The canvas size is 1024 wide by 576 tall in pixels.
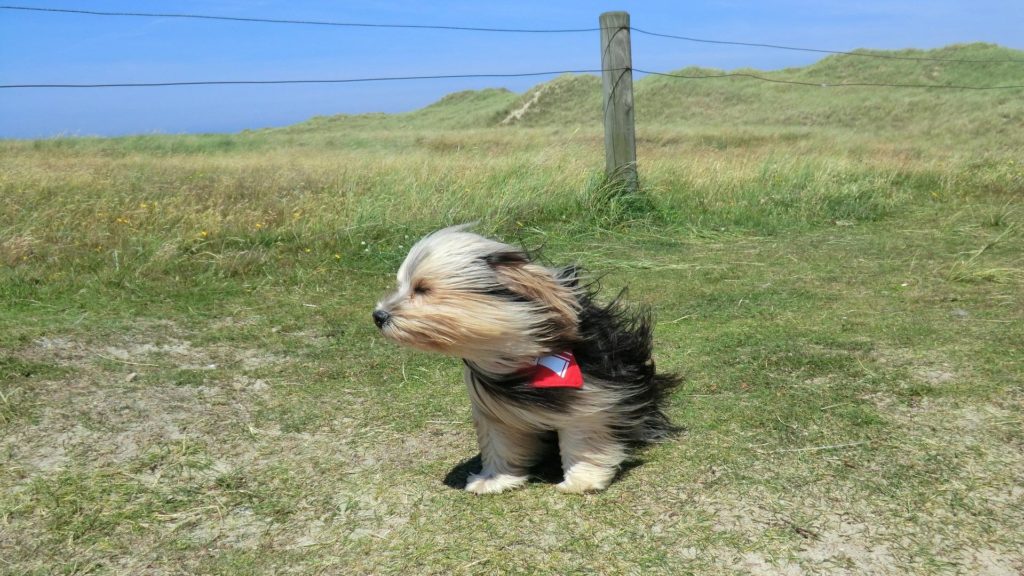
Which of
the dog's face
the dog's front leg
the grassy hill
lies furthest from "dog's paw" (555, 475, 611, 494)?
the grassy hill

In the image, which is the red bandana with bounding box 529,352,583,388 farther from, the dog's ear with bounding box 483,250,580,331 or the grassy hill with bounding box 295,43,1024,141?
the grassy hill with bounding box 295,43,1024,141

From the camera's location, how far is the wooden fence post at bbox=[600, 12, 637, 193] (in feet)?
26.2

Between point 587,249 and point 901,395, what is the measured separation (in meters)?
3.84

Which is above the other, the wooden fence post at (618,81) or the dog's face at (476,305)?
the wooden fence post at (618,81)

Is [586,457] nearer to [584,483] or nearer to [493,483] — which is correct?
[584,483]

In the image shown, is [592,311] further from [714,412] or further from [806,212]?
[806,212]

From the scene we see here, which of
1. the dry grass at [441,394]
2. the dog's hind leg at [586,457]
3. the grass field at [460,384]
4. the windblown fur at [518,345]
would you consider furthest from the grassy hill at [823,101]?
the dog's hind leg at [586,457]

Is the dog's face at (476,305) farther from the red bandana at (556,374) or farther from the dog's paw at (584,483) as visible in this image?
the dog's paw at (584,483)

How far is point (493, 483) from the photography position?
3059 millimetres

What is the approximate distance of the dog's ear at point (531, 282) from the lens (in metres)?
2.77

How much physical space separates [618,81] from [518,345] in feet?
19.0

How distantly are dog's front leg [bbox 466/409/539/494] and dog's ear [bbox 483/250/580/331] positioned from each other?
0.47 meters

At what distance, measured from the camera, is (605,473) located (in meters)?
3.03

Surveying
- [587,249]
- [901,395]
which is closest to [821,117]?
[587,249]
